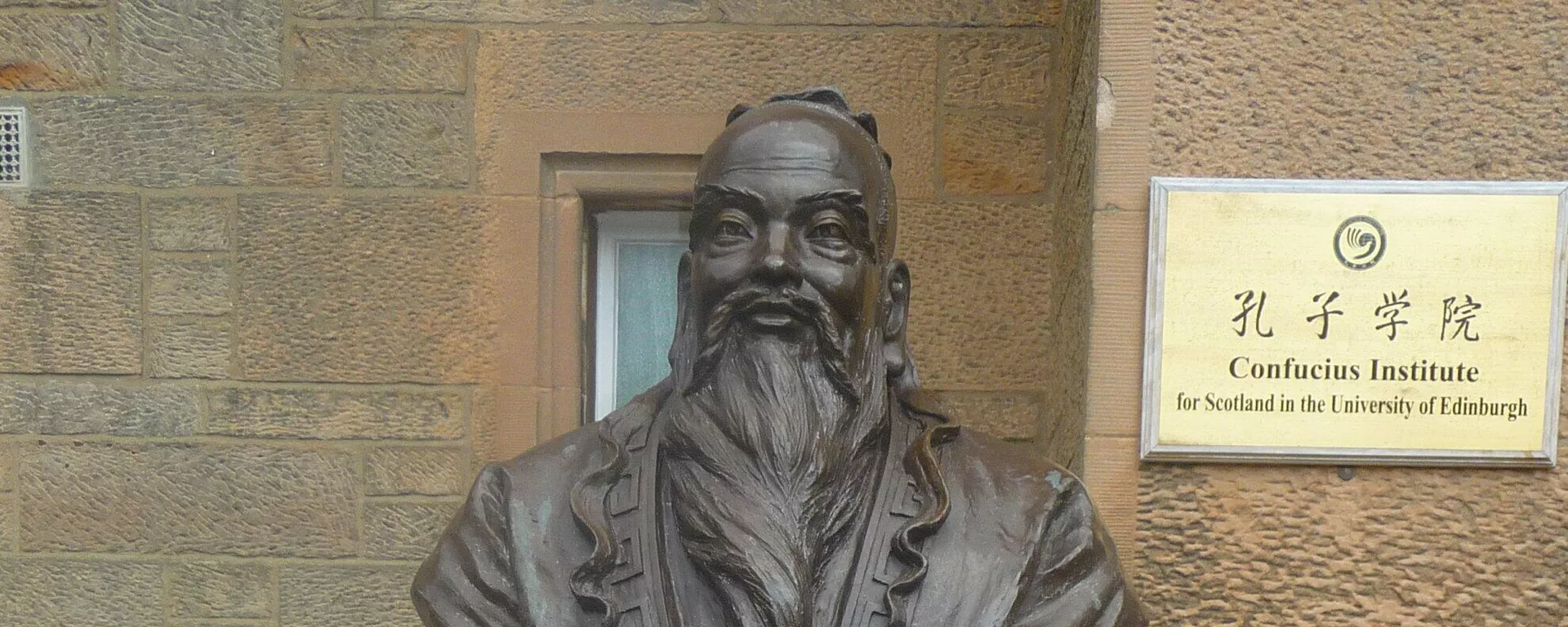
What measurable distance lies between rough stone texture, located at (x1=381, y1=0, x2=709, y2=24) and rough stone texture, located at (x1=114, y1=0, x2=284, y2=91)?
41cm

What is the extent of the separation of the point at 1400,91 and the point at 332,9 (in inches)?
94.9

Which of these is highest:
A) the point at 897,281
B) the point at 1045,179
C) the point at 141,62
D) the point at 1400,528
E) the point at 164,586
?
the point at 141,62

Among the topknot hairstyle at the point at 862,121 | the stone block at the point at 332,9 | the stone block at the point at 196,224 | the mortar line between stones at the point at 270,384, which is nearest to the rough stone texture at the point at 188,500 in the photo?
the mortar line between stones at the point at 270,384

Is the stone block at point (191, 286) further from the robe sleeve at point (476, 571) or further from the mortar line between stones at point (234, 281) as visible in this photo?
the robe sleeve at point (476, 571)

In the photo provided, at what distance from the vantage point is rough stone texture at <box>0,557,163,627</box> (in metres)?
3.55

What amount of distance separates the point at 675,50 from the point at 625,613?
186 centimetres

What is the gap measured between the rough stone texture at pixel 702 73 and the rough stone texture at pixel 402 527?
32.4 inches

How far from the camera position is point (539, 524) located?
2.03 meters

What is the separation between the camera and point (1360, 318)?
8.75ft

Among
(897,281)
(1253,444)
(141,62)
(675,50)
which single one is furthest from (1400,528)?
(141,62)

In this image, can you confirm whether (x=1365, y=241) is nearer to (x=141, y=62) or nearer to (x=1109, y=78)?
(x=1109, y=78)

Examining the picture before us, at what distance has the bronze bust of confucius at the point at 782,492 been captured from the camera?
6.29 ft

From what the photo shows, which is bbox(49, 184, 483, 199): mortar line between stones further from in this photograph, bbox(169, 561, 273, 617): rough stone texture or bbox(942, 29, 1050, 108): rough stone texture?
bbox(942, 29, 1050, 108): rough stone texture

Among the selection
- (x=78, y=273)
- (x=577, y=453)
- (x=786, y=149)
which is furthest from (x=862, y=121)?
(x=78, y=273)
